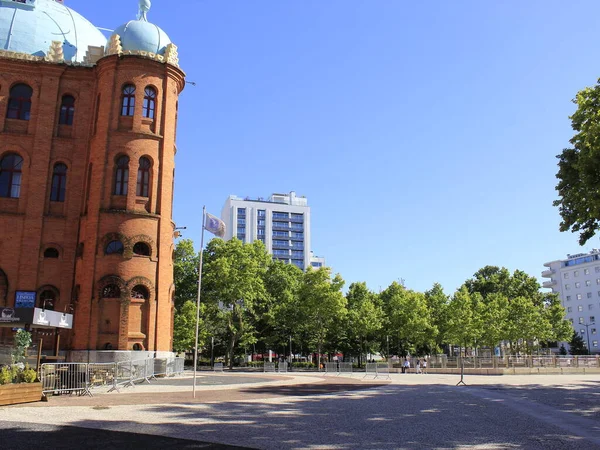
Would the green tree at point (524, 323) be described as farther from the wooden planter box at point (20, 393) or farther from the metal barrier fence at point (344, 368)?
the wooden planter box at point (20, 393)

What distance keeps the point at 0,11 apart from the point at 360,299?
47883 millimetres

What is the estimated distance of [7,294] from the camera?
112 ft

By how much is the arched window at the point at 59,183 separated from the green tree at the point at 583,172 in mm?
31413

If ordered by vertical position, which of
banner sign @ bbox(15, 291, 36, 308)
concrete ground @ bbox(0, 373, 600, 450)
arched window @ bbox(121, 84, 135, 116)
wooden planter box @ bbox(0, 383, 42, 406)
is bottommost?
concrete ground @ bbox(0, 373, 600, 450)

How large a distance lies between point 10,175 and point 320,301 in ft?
108

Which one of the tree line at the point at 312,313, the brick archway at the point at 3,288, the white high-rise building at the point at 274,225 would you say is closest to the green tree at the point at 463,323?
the tree line at the point at 312,313

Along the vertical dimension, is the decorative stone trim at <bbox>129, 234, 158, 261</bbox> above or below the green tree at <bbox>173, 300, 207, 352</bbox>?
above

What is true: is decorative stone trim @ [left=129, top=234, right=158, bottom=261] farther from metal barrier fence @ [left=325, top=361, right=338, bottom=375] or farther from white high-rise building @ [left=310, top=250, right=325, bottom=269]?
white high-rise building @ [left=310, top=250, right=325, bottom=269]

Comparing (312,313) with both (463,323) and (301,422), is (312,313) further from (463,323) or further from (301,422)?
(301,422)

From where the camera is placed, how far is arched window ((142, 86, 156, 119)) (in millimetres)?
36625

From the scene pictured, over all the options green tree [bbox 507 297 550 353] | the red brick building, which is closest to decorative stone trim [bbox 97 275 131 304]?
the red brick building

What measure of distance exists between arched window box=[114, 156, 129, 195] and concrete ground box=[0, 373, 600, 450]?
17034 millimetres

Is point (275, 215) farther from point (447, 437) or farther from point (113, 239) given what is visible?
point (447, 437)

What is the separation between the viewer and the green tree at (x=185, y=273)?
57062 mm
